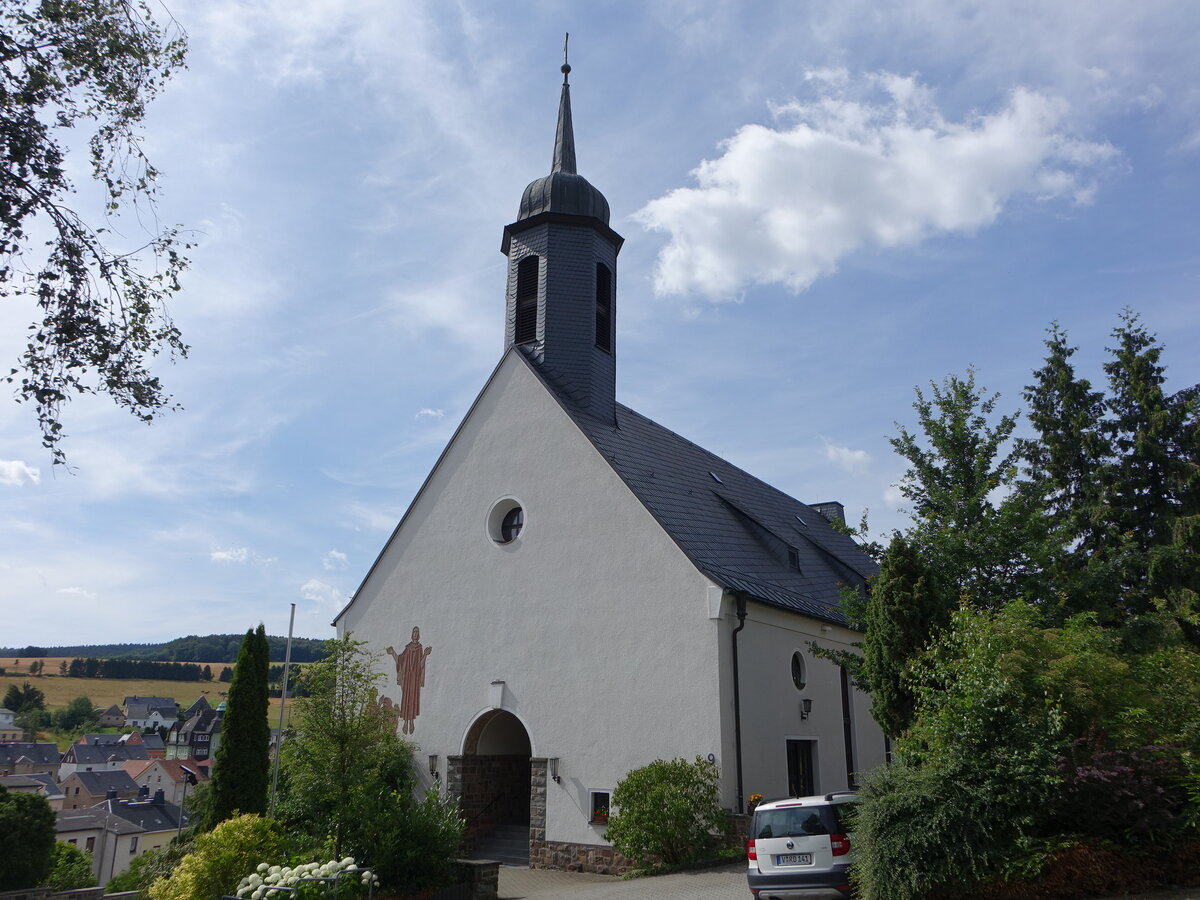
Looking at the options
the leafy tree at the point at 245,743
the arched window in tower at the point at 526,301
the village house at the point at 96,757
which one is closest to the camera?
the arched window in tower at the point at 526,301

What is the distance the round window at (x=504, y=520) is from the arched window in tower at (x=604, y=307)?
14.0ft

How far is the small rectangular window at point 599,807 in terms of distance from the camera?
49.8 feet

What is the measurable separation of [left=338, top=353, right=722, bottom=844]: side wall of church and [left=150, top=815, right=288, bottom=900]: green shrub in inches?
225

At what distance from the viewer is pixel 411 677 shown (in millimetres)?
18938

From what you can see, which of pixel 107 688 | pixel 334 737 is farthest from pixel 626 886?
pixel 107 688

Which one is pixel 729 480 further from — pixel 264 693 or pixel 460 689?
pixel 264 693

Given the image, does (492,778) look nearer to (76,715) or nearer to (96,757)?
(96,757)

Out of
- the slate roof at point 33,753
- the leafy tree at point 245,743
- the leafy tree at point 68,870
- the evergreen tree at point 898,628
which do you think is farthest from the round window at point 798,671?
the slate roof at point 33,753

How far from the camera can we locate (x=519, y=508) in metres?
18.5

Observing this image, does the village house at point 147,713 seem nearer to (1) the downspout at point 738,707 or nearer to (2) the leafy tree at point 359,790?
(2) the leafy tree at point 359,790

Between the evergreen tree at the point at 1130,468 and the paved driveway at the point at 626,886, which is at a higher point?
the evergreen tree at the point at 1130,468

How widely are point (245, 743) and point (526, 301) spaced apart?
12.3 meters

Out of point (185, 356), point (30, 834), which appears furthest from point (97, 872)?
point (185, 356)

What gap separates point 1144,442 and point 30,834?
31124 millimetres
